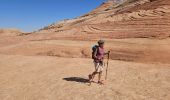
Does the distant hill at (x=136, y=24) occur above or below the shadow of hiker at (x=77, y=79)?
above

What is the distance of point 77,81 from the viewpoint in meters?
12.8

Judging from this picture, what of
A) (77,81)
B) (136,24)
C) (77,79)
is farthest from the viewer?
(136,24)

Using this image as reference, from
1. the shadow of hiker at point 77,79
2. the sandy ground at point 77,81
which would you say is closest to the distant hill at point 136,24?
the sandy ground at point 77,81

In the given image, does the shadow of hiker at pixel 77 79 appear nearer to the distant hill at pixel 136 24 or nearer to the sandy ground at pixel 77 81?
the sandy ground at pixel 77 81

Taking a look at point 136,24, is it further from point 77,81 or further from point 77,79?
point 77,81

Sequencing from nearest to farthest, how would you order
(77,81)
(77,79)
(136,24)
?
1. (77,81)
2. (77,79)
3. (136,24)

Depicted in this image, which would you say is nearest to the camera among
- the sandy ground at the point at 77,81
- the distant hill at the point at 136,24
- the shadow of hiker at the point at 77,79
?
the sandy ground at the point at 77,81

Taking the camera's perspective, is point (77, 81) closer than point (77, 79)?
Yes

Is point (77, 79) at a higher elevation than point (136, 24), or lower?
lower

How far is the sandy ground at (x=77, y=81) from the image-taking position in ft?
35.5

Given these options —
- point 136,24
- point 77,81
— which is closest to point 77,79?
point 77,81

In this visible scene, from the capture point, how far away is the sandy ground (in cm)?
1081

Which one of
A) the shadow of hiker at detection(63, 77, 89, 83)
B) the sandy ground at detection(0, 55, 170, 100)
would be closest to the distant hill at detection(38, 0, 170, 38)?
the sandy ground at detection(0, 55, 170, 100)

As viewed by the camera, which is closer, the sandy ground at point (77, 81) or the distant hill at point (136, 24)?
the sandy ground at point (77, 81)
